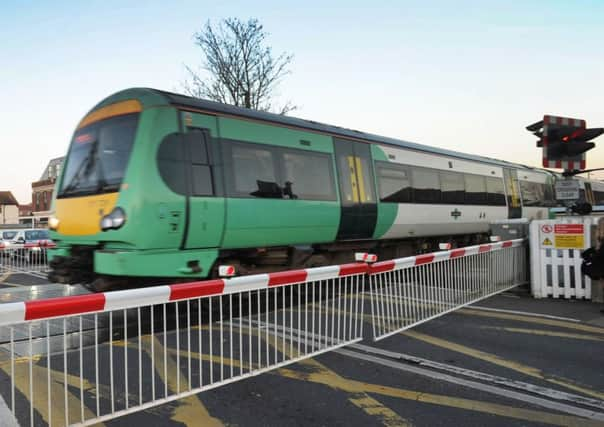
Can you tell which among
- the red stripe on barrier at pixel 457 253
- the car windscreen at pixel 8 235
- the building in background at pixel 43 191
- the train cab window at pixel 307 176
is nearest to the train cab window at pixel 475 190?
the train cab window at pixel 307 176

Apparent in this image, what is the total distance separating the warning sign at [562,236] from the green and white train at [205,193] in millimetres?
3383

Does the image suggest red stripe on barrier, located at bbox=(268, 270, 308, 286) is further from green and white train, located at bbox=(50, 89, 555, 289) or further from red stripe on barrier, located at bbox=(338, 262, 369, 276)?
green and white train, located at bbox=(50, 89, 555, 289)

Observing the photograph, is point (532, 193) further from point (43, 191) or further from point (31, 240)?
point (43, 191)

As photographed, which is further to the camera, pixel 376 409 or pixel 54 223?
pixel 54 223

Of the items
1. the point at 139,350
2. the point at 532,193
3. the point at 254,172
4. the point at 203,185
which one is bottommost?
the point at 139,350

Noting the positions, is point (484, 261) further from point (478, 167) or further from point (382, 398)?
point (478, 167)

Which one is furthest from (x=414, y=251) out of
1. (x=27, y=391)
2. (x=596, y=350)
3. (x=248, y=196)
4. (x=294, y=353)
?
(x=27, y=391)

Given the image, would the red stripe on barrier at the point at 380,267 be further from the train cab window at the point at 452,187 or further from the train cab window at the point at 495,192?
the train cab window at the point at 495,192

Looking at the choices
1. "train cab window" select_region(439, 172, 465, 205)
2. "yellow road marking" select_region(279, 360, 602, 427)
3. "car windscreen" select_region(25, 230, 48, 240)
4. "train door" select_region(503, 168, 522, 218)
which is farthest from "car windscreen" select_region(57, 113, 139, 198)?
"car windscreen" select_region(25, 230, 48, 240)

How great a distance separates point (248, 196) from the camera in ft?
26.3

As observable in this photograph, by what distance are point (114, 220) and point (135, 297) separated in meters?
3.68

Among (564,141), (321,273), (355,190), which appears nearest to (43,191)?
(355,190)

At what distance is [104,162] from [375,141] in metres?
5.95

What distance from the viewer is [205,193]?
7363 millimetres
